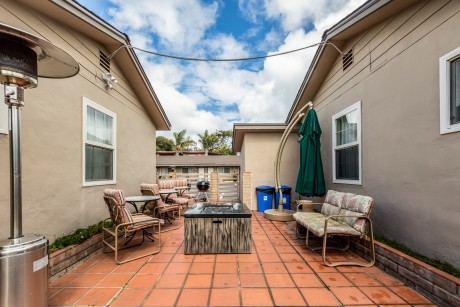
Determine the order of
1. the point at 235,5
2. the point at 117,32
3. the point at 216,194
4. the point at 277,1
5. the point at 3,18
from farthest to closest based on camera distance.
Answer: the point at 216,194 → the point at 235,5 → the point at 277,1 → the point at 117,32 → the point at 3,18

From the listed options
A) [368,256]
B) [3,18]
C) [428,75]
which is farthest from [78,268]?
[428,75]

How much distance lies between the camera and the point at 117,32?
14.4 feet

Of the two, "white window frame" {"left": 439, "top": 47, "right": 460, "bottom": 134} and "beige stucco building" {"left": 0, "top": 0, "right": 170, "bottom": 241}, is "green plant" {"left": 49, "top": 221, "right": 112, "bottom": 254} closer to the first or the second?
"beige stucco building" {"left": 0, "top": 0, "right": 170, "bottom": 241}

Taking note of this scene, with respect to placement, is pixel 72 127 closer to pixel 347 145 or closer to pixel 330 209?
pixel 330 209

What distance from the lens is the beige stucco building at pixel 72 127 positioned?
2826 millimetres

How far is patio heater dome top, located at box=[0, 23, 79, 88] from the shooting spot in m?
1.76

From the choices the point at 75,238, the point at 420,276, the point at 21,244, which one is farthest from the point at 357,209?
the point at 75,238

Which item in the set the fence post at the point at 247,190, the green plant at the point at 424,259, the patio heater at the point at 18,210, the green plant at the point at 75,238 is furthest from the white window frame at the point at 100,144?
the green plant at the point at 424,259

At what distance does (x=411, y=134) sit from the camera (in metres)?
2.98

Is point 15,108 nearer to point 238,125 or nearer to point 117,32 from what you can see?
point 117,32

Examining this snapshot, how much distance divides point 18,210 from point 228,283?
2.26 m

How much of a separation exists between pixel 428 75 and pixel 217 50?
7196 millimetres

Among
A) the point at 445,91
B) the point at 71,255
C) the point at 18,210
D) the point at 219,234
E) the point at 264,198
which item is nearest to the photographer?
the point at 18,210

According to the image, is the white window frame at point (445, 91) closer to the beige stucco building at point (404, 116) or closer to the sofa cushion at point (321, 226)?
the beige stucco building at point (404, 116)
